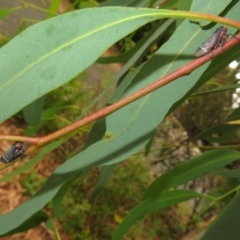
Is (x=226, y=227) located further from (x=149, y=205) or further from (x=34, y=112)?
(x=34, y=112)

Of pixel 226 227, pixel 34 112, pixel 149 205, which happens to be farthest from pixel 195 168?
pixel 34 112

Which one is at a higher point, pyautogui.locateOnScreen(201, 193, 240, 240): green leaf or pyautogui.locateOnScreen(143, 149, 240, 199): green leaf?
pyautogui.locateOnScreen(143, 149, 240, 199): green leaf

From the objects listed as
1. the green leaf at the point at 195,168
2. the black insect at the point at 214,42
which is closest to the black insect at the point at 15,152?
the black insect at the point at 214,42

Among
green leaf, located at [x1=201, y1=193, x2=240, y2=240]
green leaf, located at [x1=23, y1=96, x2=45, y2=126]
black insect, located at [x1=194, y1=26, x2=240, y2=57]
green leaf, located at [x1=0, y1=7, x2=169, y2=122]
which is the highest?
green leaf, located at [x1=23, y1=96, x2=45, y2=126]

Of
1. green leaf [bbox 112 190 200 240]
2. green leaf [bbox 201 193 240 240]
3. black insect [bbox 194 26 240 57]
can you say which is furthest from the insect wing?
green leaf [bbox 112 190 200 240]

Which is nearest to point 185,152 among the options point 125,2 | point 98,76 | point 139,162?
point 139,162

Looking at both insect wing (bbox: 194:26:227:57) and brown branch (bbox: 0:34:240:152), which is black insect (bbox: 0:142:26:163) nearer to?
brown branch (bbox: 0:34:240:152)

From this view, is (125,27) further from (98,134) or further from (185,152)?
(185,152)
